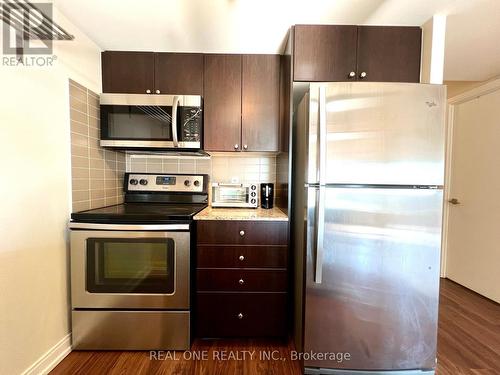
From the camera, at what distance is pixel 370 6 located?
4.44 ft

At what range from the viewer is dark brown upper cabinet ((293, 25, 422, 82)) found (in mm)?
1515

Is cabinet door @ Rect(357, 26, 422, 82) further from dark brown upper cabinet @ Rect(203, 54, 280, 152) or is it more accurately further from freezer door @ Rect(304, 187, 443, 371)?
freezer door @ Rect(304, 187, 443, 371)

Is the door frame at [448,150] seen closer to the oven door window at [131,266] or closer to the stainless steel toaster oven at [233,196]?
the stainless steel toaster oven at [233,196]

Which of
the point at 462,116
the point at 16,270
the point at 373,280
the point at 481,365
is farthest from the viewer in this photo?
the point at 462,116

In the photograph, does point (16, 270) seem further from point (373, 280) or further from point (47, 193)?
point (373, 280)

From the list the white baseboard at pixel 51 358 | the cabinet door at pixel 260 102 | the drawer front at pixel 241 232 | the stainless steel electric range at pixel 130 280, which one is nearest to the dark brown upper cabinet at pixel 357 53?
the cabinet door at pixel 260 102

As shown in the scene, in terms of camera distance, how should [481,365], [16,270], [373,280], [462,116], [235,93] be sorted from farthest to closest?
[462,116] → [235,93] → [481,365] → [373,280] → [16,270]

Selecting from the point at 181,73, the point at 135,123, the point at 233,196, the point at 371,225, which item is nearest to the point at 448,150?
the point at 371,225

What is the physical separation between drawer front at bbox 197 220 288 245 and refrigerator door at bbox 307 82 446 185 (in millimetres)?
473

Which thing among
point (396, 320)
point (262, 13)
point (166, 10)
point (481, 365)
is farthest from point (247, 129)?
point (481, 365)

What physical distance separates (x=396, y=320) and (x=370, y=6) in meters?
1.87

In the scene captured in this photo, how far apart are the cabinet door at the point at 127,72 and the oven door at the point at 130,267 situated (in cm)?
110

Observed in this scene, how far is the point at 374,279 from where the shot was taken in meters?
1.30

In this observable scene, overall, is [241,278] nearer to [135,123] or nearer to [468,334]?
[135,123]
